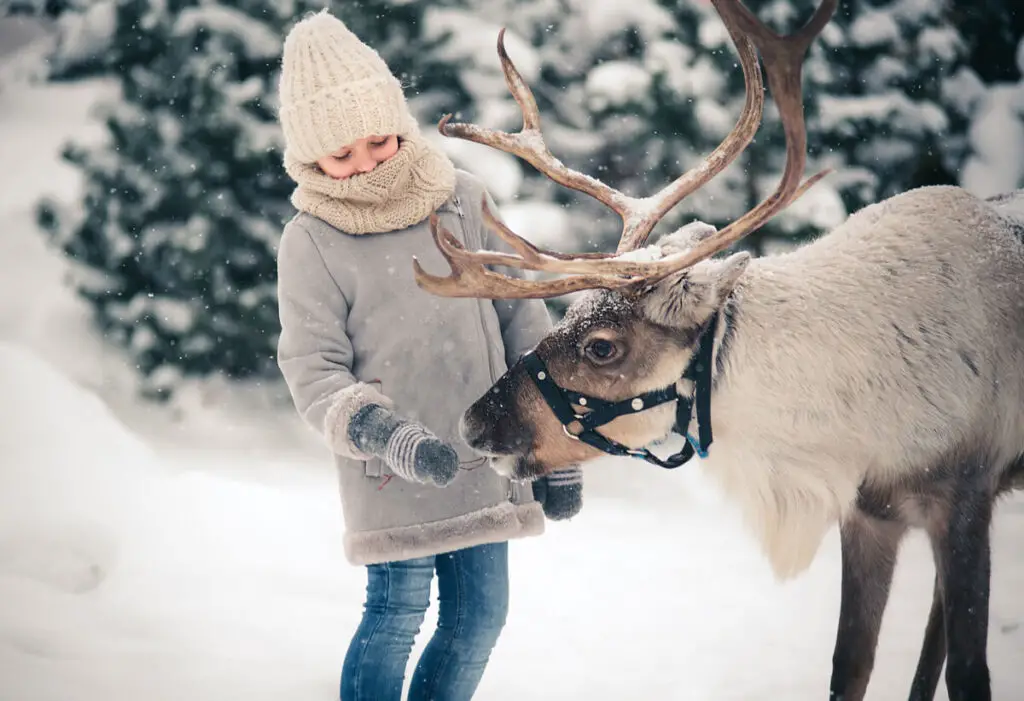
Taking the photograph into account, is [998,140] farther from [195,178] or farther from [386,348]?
[386,348]

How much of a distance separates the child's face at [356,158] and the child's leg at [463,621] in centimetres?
89

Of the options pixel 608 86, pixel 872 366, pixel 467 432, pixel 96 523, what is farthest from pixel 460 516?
pixel 608 86

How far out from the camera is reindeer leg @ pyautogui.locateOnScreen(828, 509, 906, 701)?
2.39 m

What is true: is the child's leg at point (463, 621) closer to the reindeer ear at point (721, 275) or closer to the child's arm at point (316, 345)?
the child's arm at point (316, 345)

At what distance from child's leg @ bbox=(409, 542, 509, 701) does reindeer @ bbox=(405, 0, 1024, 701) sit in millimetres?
272

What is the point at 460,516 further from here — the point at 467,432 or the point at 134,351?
the point at 134,351

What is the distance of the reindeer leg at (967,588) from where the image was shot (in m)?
2.17

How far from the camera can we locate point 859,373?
2117mm

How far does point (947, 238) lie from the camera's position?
7.63 feet

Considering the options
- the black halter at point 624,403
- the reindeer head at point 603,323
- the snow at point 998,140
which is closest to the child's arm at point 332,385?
the reindeer head at point 603,323

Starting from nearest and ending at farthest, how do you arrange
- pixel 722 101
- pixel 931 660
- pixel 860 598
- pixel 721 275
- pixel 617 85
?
1. pixel 721 275
2. pixel 860 598
3. pixel 931 660
4. pixel 617 85
5. pixel 722 101

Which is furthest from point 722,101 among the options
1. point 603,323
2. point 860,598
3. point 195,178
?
point 603,323

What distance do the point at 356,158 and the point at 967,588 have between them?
1614mm

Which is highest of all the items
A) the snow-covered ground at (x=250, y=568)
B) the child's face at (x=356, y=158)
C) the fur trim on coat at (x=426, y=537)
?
the child's face at (x=356, y=158)
